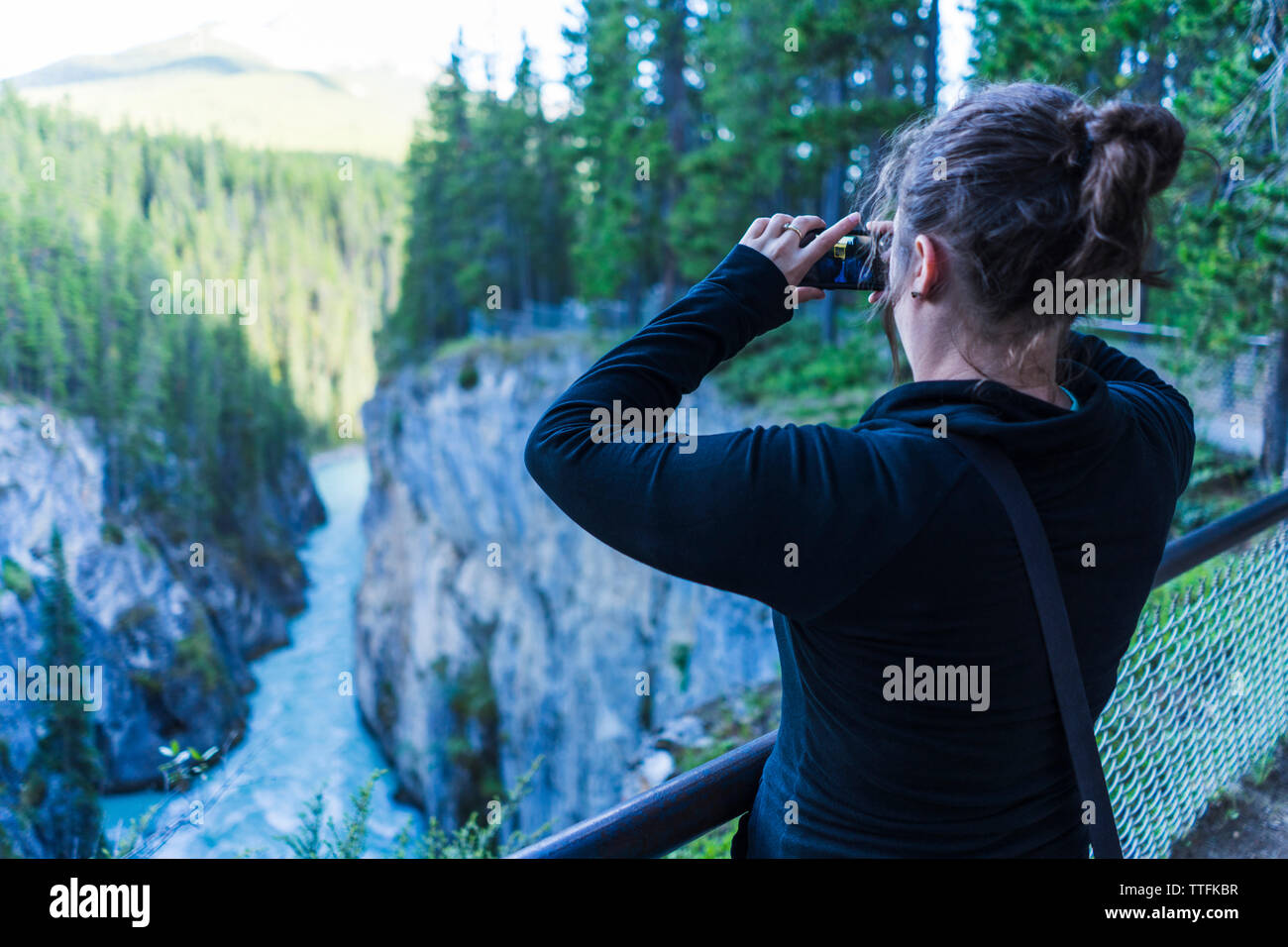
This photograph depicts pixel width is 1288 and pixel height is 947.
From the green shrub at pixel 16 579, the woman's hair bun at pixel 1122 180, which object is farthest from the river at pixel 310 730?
the woman's hair bun at pixel 1122 180

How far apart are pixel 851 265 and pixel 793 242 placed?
0.32 ft

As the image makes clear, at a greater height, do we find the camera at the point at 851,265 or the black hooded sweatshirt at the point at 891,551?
the camera at the point at 851,265

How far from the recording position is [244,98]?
5569 centimetres

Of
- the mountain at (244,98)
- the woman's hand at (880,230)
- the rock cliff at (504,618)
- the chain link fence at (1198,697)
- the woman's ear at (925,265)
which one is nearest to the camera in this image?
the woman's ear at (925,265)

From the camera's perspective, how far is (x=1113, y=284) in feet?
3.76

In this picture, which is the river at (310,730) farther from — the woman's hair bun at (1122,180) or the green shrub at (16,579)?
the woman's hair bun at (1122,180)

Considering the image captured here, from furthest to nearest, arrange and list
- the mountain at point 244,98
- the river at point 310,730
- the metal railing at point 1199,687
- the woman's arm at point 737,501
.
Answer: the mountain at point 244,98 < the river at point 310,730 < the metal railing at point 1199,687 < the woman's arm at point 737,501

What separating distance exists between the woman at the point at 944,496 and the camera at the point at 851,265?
0.26 feet

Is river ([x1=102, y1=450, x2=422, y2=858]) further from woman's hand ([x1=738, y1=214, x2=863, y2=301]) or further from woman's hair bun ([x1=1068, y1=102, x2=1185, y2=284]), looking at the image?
woman's hair bun ([x1=1068, y1=102, x2=1185, y2=284])

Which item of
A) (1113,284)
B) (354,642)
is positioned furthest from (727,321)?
(354,642)

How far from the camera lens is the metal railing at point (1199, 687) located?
2.75m

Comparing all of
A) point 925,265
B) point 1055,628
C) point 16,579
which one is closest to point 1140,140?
point 925,265

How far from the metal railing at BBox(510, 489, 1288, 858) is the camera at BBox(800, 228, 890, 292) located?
1.56 metres

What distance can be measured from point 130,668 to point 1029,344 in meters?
30.3
